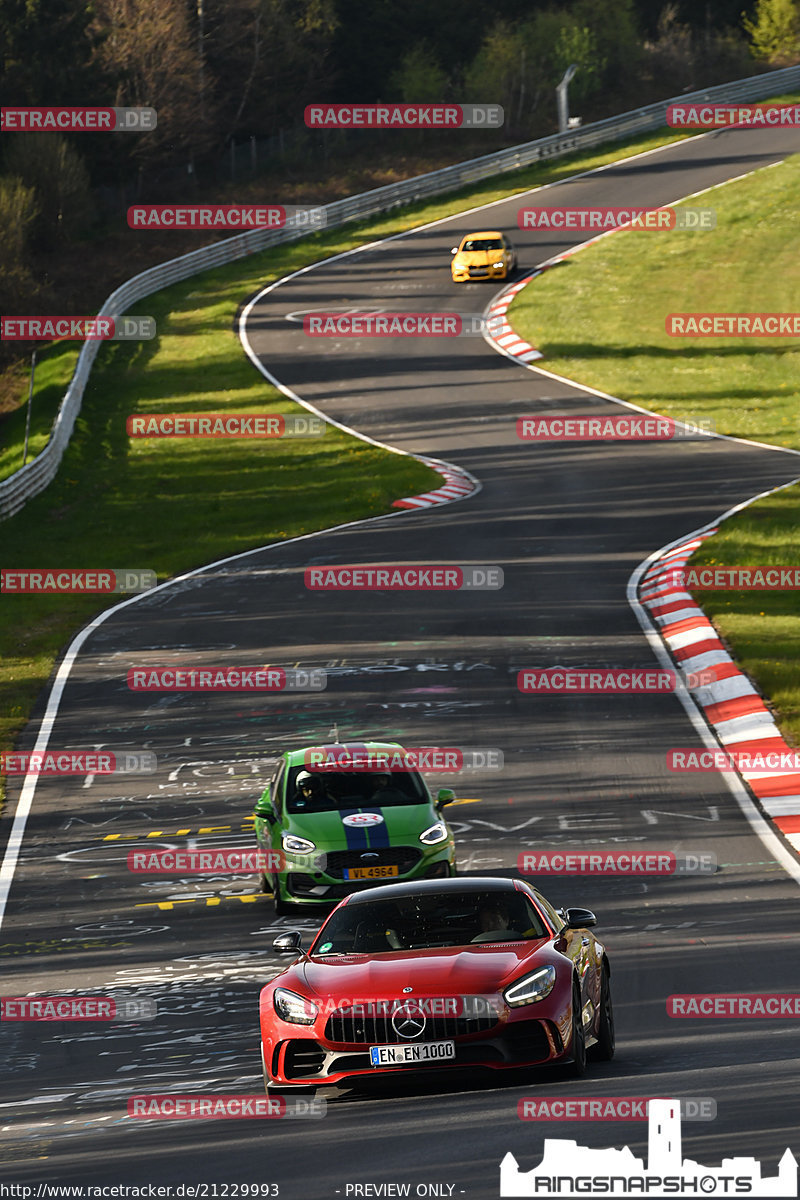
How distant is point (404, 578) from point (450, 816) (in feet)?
36.7

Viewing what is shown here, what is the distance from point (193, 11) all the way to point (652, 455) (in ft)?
172

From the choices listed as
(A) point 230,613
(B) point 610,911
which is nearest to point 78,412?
(A) point 230,613

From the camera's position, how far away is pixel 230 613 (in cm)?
2748

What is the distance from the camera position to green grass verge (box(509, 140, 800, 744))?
2841cm

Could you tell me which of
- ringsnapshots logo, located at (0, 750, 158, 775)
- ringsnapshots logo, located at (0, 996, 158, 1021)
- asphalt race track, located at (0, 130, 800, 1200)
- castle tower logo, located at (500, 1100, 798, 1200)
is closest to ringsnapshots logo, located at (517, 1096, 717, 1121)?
asphalt race track, located at (0, 130, 800, 1200)

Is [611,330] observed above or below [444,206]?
below

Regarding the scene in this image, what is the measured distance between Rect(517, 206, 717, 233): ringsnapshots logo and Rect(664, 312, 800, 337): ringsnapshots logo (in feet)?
33.6

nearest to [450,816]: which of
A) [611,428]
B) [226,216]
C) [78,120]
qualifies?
[611,428]

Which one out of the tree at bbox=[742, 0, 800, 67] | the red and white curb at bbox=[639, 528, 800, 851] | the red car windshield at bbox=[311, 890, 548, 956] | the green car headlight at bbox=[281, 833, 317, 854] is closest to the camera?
the red car windshield at bbox=[311, 890, 548, 956]

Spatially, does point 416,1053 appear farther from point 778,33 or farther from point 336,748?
point 778,33

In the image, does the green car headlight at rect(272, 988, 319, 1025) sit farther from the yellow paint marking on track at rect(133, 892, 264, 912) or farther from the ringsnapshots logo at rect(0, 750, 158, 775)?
the ringsnapshots logo at rect(0, 750, 158, 775)

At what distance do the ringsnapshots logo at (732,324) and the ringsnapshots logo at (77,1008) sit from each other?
39.5 meters

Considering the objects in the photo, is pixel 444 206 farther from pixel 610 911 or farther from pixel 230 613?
pixel 610 911

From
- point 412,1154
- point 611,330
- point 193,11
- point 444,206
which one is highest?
point 193,11
